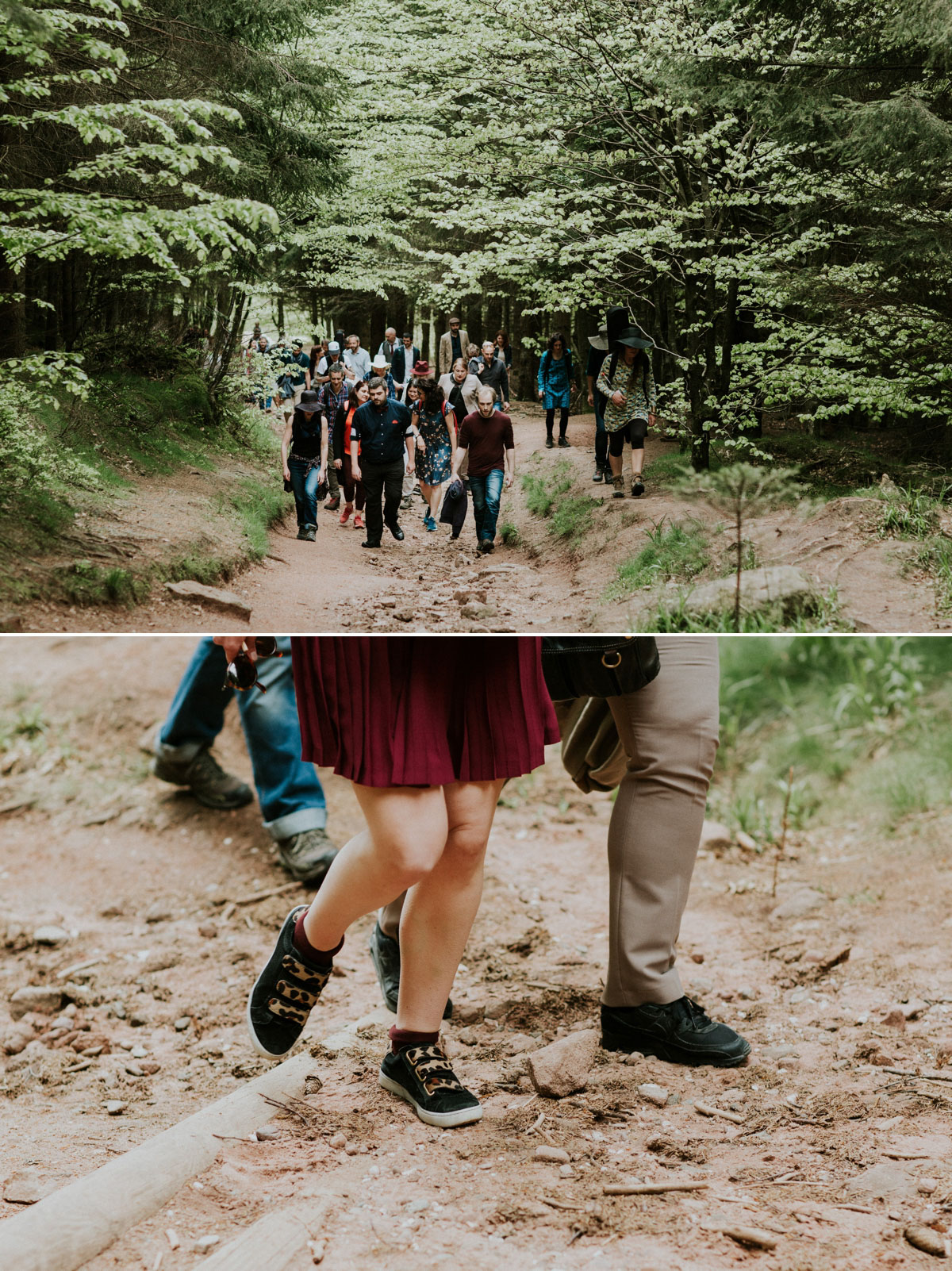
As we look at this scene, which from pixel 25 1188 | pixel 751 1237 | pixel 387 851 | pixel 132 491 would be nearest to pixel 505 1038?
pixel 387 851

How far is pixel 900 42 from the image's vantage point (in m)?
3.94

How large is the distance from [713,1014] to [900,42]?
3715 mm

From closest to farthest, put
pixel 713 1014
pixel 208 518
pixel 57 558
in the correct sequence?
pixel 57 558 < pixel 208 518 < pixel 713 1014

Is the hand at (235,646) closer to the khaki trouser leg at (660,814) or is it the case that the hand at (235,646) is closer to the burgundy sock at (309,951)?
the burgundy sock at (309,951)

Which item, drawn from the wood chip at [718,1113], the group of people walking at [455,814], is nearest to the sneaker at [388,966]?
the group of people walking at [455,814]

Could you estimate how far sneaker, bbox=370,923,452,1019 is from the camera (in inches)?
140

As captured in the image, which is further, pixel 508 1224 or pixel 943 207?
pixel 943 207

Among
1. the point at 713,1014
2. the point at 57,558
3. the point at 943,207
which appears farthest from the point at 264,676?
the point at 943,207

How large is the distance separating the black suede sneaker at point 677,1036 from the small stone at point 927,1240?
0.96 meters

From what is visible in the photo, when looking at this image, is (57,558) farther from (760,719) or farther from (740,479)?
(760,719)

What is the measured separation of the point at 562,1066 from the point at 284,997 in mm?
825

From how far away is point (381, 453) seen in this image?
3.29 m

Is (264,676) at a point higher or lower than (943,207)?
lower

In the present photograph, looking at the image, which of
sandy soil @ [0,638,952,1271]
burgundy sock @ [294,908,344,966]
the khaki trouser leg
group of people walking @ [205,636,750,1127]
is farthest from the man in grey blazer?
sandy soil @ [0,638,952,1271]
